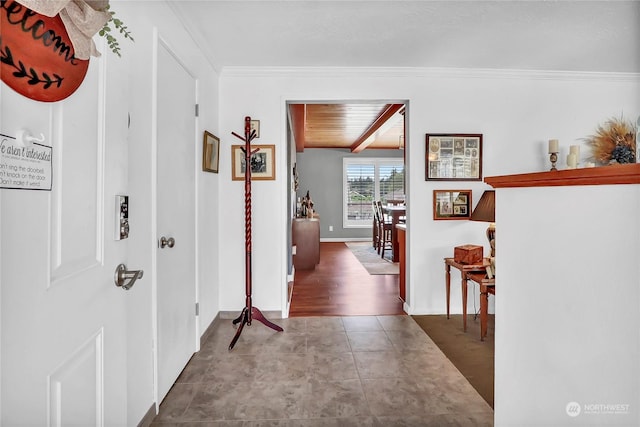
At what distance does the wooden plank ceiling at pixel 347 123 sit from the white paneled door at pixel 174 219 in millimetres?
1812

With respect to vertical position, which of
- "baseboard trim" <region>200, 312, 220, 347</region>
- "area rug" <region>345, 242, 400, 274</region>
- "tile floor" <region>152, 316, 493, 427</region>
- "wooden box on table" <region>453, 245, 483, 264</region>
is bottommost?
"tile floor" <region>152, 316, 493, 427</region>

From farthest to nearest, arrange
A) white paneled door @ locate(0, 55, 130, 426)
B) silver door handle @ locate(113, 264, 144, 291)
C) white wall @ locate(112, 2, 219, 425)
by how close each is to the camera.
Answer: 1. white wall @ locate(112, 2, 219, 425)
2. silver door handle @ locate(113, 264, 144, 291)
3. white paneled door @ locate(0, 55, 130, 426)

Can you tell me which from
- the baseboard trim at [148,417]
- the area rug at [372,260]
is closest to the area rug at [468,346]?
the baseboard trim at [148,417]

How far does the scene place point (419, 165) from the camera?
130 inches

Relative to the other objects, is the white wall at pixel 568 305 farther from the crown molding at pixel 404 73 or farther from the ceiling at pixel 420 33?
the crown molding at pixel 404 73

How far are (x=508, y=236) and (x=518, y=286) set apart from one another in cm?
17

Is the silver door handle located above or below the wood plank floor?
above

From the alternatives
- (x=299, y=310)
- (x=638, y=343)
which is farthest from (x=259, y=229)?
(x=638, y=343)

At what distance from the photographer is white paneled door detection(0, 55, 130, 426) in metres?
0.73

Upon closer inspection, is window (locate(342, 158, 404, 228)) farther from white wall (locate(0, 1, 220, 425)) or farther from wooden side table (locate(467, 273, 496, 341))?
white wall (locate(0, 1, 220, 425))

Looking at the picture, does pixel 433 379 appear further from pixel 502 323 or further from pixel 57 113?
pixel 57 113

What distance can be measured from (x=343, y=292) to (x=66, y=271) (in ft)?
11.6

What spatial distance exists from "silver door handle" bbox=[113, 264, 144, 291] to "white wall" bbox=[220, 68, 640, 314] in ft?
6.74

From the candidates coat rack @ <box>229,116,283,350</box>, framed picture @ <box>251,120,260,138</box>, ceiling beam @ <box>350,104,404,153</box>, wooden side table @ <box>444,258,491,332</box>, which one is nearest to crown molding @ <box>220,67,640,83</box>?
framed picture @ <box>251,120,260,138</box>
